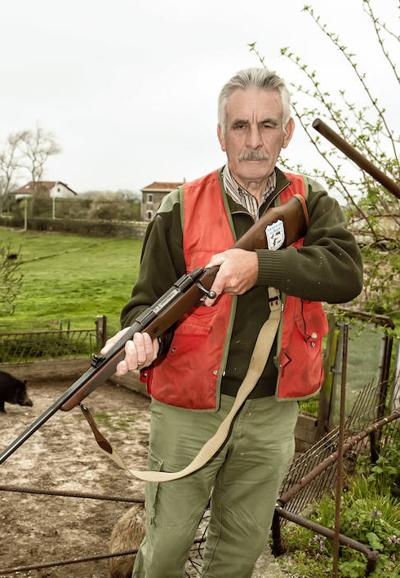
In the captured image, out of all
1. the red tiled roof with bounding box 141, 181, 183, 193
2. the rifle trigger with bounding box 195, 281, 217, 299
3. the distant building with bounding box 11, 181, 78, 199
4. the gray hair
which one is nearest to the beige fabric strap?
the rifle trigger with bounding box 195, 281, 217, 299

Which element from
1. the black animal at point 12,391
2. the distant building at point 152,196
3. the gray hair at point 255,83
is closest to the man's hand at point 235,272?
the gray hair at point 255,83

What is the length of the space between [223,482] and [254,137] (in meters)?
1.66

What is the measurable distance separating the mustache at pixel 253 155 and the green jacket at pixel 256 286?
0.74ft

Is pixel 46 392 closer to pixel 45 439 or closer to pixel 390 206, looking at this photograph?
pixel 45 439

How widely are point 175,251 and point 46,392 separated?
9.54m

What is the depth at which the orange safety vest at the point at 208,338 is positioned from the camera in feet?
8.84

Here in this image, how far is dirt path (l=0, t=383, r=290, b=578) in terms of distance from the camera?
5.91 meters

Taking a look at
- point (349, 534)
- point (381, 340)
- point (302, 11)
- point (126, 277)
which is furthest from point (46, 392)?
point (126, 277)

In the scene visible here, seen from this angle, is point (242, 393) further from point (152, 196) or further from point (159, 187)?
point (159, 187)

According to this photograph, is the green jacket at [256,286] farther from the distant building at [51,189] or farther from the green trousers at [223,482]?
the distant building at [51,189]

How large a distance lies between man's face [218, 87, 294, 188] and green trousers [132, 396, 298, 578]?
1089mm

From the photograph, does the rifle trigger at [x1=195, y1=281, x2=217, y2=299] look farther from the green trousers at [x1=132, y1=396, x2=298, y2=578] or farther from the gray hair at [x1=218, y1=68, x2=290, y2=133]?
the gray hair at [x1=218, y1=68, x2=290, y2=133]

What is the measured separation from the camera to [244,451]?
2.75 m

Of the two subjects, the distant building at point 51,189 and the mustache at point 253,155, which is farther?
the distant building at point 51,189
